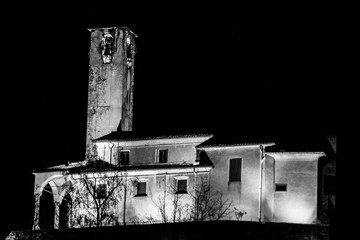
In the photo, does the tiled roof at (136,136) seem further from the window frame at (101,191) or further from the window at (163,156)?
the window frame at (101,191)

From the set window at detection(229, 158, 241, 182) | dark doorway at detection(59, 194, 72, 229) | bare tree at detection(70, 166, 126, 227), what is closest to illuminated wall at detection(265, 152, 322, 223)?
window at detection(229, 158, 241, 182)

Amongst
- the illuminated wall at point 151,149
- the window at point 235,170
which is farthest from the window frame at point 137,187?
the window at point 235,170

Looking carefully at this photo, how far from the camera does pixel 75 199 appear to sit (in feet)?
151

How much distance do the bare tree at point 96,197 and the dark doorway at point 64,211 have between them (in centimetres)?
46

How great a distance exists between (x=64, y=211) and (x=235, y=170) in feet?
51.6

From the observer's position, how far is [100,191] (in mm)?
45969

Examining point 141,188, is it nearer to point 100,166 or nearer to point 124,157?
point 124,157

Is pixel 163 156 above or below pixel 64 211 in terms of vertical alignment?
above

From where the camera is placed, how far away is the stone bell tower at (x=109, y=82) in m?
53.3

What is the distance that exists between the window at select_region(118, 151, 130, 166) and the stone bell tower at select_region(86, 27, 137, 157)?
151 inches

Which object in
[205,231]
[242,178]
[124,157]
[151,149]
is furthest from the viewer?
[124,157]

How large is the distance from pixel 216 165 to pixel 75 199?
34.4 feet

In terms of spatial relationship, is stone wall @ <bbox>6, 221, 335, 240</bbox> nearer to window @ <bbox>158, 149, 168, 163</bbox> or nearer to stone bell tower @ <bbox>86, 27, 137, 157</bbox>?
window @ <bbox>158, 149, 168, 163</bbox>

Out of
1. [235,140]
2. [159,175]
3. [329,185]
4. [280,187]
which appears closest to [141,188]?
[159,175]
